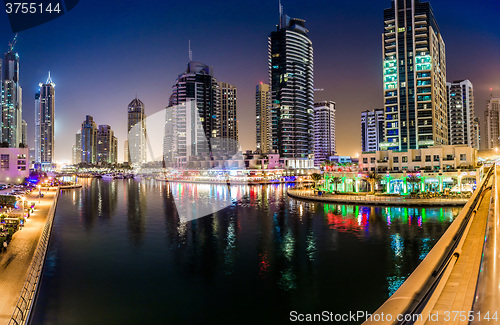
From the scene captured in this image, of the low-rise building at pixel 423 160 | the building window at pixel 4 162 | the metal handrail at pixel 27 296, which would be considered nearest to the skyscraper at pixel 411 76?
the low-rise building at pixel 423 160

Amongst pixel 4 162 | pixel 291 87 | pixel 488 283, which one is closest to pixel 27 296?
pixel 488 283

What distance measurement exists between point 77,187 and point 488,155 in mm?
116457

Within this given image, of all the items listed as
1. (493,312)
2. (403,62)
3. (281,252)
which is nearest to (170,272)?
(281,252)

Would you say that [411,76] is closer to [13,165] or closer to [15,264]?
[15,264]

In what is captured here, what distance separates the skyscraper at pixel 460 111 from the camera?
15950cm

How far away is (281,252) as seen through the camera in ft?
91.3

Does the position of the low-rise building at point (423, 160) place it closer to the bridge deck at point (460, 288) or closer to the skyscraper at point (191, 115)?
the bridge deck at point (460, 288)

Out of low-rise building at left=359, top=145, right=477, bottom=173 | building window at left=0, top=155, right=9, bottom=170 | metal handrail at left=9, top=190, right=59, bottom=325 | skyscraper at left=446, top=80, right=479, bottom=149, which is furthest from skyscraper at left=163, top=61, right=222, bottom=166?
metal handrail at left=9, top=190, right=59, bottom=325

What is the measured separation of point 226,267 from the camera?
79.0 feet

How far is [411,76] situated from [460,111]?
89999 millimetres

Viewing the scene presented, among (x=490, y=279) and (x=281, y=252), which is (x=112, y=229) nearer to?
(x=281, y=252)

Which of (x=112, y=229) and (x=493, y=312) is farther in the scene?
(x=112, y=229)

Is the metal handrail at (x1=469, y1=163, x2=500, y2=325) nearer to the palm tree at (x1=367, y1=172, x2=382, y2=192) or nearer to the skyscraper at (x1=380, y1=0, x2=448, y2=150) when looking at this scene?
the palm tree at (x1=367, y1=172, x2=382, y2=192)

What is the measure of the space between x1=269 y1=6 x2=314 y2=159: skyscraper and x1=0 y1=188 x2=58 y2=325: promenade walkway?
134 metres
